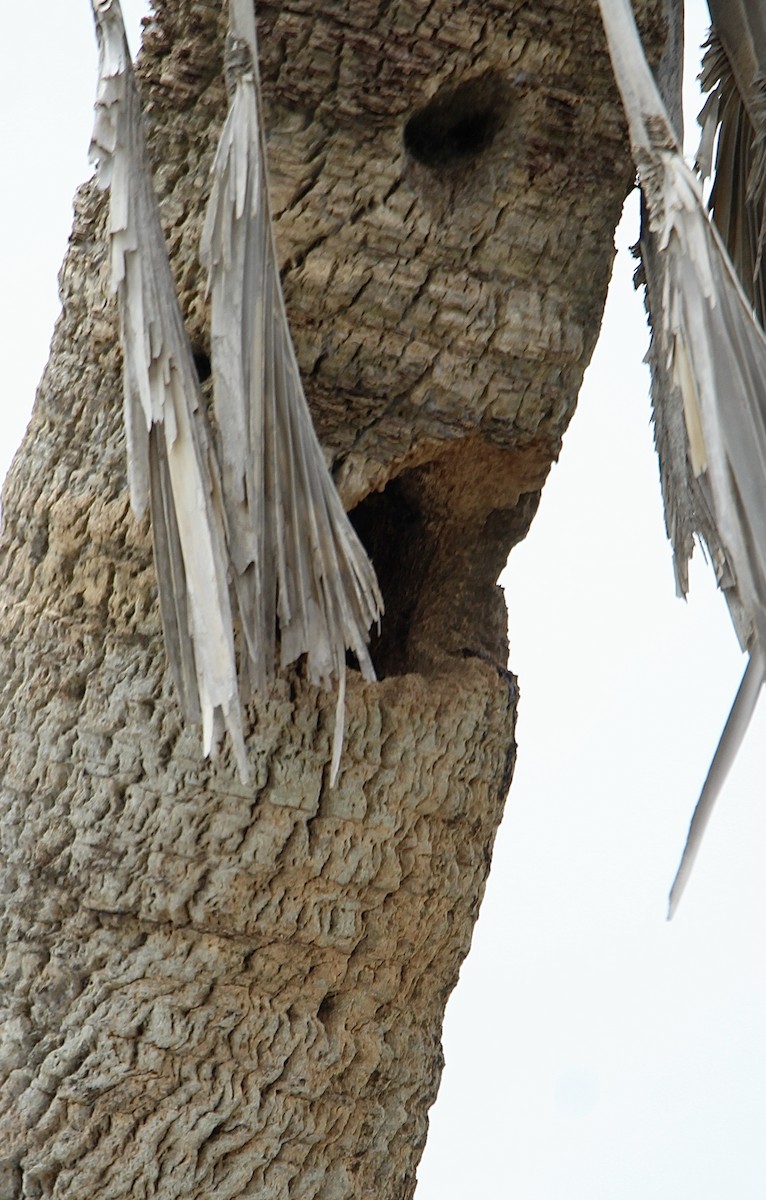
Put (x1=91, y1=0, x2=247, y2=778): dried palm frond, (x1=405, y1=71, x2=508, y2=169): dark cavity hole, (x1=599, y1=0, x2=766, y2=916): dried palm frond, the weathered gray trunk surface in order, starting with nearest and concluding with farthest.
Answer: (x1=599, y1=0, x2=766, y2=916): dried palm frond → (x1=91, y1=0, x2=247, y2=778): dried palm frond → the weathered gray trunk surface → (x1=405, y1=71, x2=508, y2=169): dark cavity hole

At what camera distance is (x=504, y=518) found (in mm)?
3195

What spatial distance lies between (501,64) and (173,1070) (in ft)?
5.72

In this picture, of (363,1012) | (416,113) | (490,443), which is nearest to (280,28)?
(416,113)

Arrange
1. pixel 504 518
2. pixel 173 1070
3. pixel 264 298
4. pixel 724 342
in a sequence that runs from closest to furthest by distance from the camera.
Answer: pixel 724 342
pixel 264 298
pixel 173 1070
pixel 504 518

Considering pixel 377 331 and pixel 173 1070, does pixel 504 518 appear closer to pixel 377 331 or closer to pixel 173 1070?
pixel 377 331

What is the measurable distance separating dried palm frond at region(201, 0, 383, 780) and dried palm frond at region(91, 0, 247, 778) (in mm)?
51

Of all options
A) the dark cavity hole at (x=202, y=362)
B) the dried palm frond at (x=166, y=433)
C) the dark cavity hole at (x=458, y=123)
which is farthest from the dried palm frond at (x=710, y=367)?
the dark cavity hole at (x=202, y=362)

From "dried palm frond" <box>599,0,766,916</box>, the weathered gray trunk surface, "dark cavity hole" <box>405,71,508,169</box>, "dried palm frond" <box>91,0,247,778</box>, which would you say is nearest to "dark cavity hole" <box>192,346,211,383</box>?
→ the weathered gray trunk surface

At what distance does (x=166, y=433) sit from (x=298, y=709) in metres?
0.59

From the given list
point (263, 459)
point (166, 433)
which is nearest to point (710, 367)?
point (263, 459)

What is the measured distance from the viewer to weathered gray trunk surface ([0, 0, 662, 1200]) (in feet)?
8.95

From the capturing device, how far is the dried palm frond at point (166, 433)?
233cm

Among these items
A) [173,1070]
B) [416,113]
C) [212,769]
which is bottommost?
[173,1070]

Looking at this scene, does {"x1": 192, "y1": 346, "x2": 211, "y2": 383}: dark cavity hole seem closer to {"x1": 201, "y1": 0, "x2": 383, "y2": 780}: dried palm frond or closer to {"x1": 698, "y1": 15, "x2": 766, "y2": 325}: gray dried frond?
{"x1": 201, "y1": 0, "x2": 383, "y2": 780}: dried palm frond
